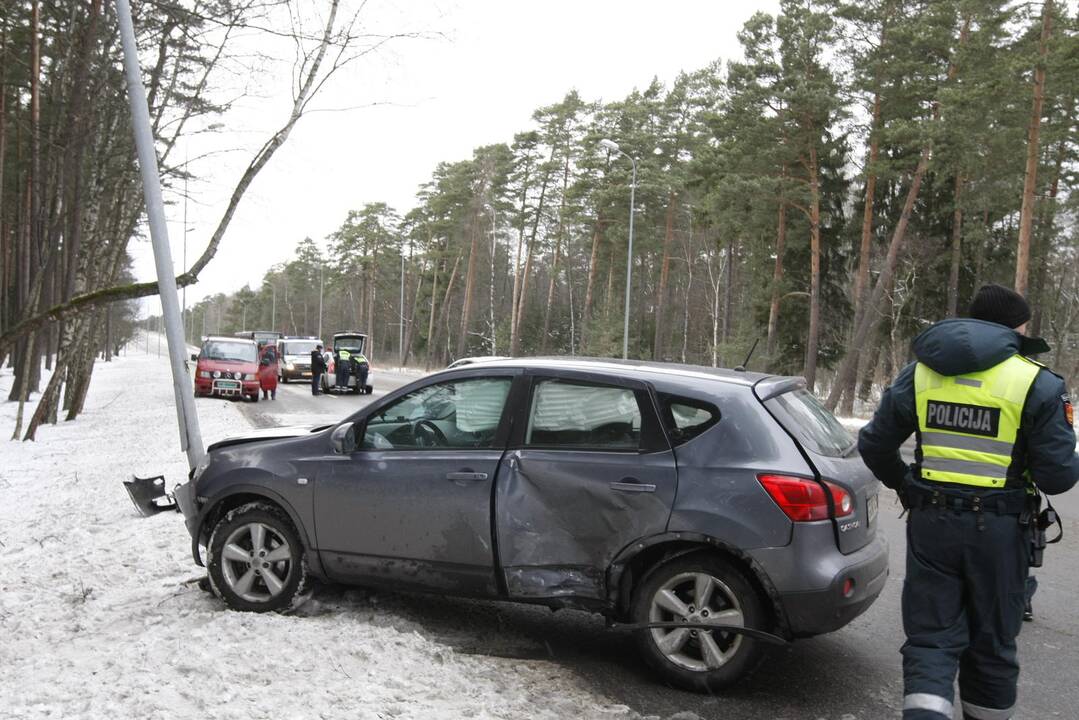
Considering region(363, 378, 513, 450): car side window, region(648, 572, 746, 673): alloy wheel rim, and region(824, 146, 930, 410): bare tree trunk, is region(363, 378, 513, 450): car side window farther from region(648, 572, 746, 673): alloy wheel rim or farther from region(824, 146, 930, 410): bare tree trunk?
region(824, 146, 930, 410): bare tree trunk

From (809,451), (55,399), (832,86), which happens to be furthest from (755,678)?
(832,86)

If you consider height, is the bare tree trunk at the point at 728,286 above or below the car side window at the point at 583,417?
above

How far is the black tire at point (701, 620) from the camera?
13.3 ft

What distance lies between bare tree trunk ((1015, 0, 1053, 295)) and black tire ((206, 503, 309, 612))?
20.2m

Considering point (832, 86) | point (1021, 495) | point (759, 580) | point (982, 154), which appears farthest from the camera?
point (832, 86)

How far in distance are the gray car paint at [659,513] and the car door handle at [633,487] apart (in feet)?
0.17

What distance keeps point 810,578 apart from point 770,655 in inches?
41.7

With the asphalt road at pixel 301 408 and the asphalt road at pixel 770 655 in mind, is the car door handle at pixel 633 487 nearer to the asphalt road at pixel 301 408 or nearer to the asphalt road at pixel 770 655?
the asphalt road at pixel 770 655

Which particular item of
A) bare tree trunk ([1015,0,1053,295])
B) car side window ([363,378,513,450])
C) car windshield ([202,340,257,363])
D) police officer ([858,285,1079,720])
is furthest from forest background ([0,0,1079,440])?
police officer ([858,285,1079,720])

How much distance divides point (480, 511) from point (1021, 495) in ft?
8.36

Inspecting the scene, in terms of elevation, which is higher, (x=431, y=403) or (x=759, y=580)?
(x=431, y=403)

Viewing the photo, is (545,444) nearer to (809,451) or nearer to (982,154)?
(809,451)

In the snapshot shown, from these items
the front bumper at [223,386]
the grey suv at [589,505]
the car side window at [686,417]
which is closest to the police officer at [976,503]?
the grey suv at [589,505]

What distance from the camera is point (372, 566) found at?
15.9 feet
